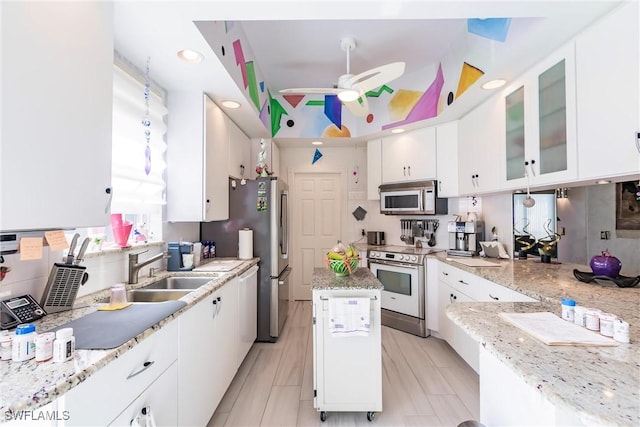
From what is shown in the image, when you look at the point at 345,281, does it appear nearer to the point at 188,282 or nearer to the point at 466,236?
the point at 188,282

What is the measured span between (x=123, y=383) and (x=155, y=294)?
93 centimetres

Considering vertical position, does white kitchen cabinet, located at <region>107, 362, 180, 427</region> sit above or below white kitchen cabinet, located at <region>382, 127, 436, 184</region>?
below

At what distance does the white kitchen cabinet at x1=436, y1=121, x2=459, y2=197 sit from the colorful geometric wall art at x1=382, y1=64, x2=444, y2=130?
287mm

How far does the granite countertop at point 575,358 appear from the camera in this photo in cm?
68

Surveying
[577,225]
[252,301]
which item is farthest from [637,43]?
[252,301]

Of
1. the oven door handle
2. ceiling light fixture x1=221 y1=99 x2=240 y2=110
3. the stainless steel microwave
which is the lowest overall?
the oven door handle

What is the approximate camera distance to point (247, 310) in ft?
8.99

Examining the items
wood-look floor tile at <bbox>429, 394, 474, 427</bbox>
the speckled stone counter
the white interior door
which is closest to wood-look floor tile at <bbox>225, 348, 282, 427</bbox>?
the speckled stone counter

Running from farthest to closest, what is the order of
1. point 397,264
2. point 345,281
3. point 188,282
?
point 397,264, point 188,282, point 345,281

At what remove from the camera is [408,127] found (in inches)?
139

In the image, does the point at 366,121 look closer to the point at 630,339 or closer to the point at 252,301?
the point at 252,301

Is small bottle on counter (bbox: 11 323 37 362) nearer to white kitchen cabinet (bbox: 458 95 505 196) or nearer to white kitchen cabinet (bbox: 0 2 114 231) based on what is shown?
white kitchen cabinet (bbox: 0 2 114 231)

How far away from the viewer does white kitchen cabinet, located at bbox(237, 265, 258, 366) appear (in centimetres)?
252

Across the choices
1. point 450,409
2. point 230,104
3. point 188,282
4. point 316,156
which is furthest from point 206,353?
point 316,156
